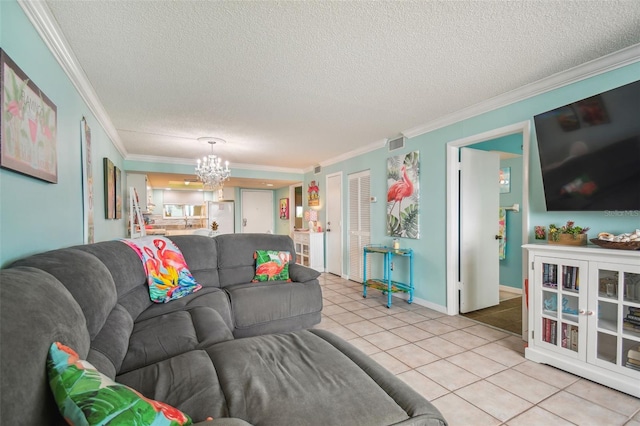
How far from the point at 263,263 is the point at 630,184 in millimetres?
3168

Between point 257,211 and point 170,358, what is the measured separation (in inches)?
308

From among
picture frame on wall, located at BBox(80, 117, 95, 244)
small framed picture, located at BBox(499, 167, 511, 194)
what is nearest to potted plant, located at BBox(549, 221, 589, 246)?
small framed picture, located at BBox(499, 167, 511, 194)

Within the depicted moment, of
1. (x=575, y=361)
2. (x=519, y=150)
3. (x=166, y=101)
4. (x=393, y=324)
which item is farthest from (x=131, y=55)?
(x=519, y=150)

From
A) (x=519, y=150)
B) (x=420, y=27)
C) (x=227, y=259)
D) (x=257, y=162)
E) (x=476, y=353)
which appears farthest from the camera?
(x=257, y=162)

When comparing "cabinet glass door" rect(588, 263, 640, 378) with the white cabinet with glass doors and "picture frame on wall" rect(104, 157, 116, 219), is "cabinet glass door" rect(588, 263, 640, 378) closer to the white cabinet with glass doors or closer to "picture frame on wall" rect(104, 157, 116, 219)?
the white cabinet with glass doors

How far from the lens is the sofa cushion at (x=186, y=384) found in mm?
996

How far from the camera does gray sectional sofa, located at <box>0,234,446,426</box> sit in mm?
696

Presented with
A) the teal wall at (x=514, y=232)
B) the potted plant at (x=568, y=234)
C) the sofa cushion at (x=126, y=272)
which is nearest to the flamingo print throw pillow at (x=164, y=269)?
the sofa cushion at (x=126, y=272)

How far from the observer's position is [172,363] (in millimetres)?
1297

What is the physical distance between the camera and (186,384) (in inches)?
44.4

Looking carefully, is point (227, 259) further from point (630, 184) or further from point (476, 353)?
point (630, 184)

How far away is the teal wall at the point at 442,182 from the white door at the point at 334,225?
0.19 m

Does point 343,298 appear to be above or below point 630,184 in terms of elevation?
below

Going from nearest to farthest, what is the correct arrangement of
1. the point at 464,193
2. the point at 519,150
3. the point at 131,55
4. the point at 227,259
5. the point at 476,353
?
1. the point at 131,55
2. the point at 476,353
3. the point at 227,259
4. the point at 464,193
5. the point at 519,150
